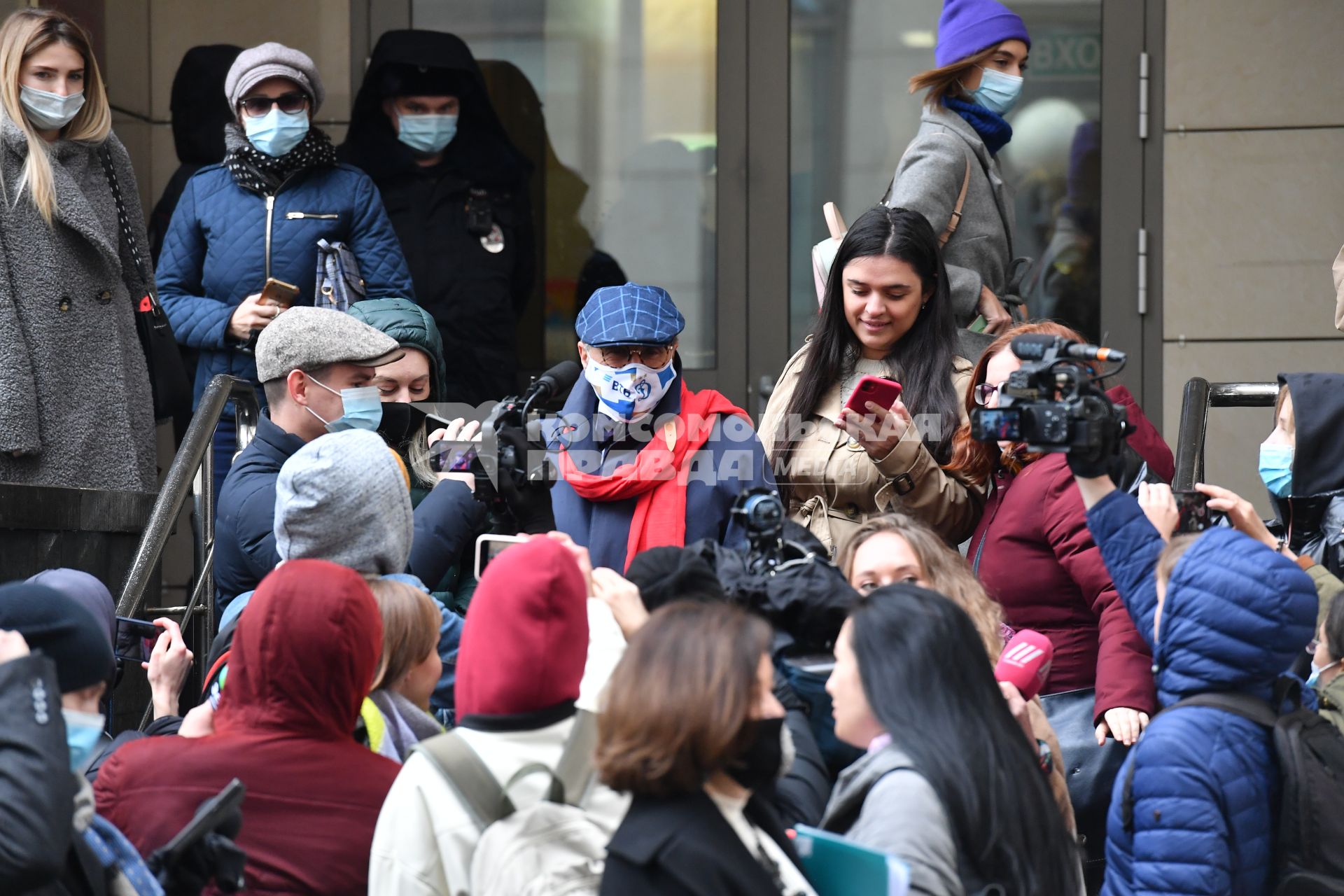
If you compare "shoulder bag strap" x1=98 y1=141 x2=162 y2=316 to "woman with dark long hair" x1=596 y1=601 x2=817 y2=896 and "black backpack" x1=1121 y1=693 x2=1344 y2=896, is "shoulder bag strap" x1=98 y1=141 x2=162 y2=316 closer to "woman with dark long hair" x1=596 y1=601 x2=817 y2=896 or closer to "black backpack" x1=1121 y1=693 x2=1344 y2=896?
"woman with dark long hair" x1=596 y1=601 x2=817 y2=896

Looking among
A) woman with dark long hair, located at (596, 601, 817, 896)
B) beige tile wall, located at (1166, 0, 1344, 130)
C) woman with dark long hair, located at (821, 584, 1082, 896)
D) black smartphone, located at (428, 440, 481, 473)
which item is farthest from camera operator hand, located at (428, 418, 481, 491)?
beige tile wall, located at (1166, 0, 1344, 130)

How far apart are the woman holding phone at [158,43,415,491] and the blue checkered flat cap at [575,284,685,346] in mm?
1670

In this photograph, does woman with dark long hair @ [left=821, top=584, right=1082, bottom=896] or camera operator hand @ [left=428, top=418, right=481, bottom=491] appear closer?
woman with dark long hair @ [left=821, top=584, right=1082, bottom=896]

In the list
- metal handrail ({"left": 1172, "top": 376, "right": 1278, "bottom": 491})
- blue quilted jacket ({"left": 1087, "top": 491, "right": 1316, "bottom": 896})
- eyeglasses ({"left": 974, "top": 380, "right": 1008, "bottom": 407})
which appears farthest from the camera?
metal handrail ({"left": 1172, "top": 376, "right": 1278, "bottom": 491})

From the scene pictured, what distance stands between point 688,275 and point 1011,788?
524 cm

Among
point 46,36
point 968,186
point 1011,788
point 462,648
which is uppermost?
point 46,36

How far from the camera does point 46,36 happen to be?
578 cm

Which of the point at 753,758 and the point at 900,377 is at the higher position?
the point at 900,377

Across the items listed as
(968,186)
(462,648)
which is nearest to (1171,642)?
(462,648)

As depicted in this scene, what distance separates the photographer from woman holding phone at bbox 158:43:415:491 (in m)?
6.24

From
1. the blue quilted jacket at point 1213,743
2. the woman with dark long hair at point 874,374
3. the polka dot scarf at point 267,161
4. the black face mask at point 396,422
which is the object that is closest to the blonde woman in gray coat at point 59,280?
the polka dot scarf at point 267,161

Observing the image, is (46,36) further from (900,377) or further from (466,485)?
(900,377)

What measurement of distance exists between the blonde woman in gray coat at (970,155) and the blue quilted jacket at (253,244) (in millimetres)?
2038

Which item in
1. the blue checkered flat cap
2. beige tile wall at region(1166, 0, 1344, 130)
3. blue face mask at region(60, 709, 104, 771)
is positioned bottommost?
blue face mask at region(60, 709, 104, 771)
